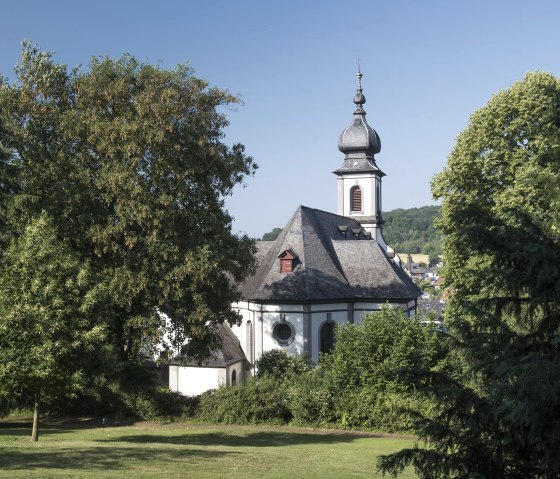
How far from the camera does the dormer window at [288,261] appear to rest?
43.4 meters

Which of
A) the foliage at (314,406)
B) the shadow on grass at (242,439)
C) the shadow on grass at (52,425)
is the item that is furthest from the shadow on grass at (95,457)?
the foliage at (314,406)

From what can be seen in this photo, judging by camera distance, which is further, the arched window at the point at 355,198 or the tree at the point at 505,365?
the arched window at the point at 355,198

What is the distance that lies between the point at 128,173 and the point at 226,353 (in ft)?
53.3

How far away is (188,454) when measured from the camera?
1836 centimetres

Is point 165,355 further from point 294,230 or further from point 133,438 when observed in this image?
point 294,230

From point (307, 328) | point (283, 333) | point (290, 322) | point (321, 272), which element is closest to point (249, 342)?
point (283, 333)

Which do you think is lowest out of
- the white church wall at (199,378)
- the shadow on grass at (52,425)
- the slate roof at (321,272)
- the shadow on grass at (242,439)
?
the shadow on grass at (242,439)

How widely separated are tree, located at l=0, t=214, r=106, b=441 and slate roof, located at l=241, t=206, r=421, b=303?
2192 centimetres

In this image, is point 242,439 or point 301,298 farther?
point 301,298

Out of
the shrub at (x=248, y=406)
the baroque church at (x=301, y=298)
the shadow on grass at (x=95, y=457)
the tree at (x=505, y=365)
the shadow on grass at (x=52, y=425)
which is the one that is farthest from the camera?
the baroque church at (x=301, y=298)

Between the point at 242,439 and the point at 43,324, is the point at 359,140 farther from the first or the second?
the point at 43,324

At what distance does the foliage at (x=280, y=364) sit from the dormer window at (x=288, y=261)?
5013mm

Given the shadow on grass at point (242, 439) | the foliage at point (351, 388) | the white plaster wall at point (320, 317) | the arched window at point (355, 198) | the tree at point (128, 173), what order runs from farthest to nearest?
1. the arched window at point (355, 198)
2. the white plaster wall at point (320, 317)
3. the foliage at point (351, 388)
4. the tree at point (128, 173)
5. the shadow on grass at point (242, 439)

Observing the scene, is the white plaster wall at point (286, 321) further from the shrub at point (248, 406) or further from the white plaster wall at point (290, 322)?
the shrub at point (248, 406)
